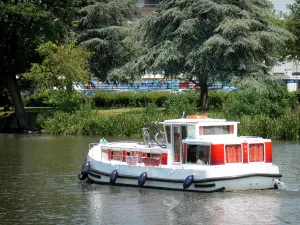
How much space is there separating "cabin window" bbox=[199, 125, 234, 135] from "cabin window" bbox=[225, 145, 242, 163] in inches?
50.7

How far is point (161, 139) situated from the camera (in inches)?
1247

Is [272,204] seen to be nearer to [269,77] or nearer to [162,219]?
[162,219]

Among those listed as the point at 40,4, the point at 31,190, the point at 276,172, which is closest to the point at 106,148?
the point at 31,190

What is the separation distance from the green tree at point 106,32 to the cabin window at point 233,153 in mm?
39435

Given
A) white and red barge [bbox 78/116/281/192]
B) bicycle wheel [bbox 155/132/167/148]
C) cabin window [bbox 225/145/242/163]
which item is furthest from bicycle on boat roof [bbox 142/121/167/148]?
cabin window [bbox 225/145/242/163]

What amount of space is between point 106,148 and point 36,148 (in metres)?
14.5

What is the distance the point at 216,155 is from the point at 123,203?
Result: 3911 mm

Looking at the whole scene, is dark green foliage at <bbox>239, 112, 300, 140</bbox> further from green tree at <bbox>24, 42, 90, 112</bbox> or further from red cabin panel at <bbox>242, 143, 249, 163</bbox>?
red cabin panel at <bbox>242, 143, 249, 163</bbox>

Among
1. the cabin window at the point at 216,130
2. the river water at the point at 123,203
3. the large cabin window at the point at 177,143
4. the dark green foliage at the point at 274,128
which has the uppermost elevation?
the cabin window at the point at 216,130

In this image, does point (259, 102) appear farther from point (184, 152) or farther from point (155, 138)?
point (184, 152)

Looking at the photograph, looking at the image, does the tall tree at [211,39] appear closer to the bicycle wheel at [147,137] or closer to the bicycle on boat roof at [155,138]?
the bicycle on boat roof at [155,138]

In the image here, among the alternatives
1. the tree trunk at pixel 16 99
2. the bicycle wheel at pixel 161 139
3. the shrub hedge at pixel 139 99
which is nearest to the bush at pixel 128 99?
the shrub hedge at pixel 139 99

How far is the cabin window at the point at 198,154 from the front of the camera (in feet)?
94.7

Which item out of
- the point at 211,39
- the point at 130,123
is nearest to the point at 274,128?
the point at 130,123
